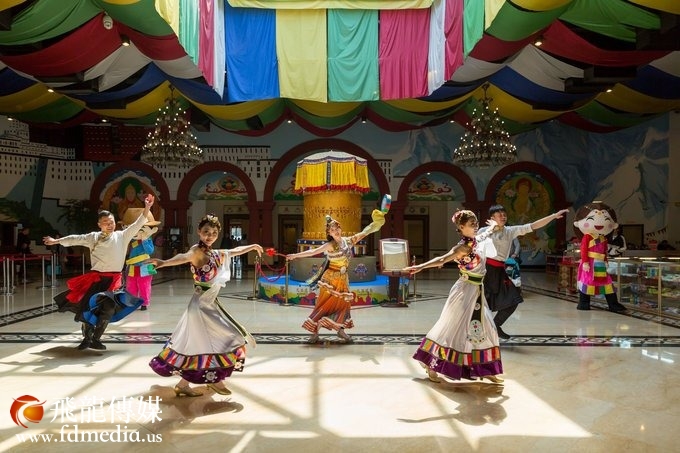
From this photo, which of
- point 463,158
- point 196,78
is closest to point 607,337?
point 463,158

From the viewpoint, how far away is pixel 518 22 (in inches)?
255

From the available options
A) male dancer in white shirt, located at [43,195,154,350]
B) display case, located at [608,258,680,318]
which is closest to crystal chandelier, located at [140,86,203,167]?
male dancer in white shirt, located at [43,195,154,350]

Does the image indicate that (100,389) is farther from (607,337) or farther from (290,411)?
(607,337)

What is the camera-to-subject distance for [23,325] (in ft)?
19.6

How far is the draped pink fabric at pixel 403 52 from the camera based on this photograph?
950 cm

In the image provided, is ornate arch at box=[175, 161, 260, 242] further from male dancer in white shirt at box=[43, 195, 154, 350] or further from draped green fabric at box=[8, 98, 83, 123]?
male dancer in white shirt at box=[43, 195, 154, 350]

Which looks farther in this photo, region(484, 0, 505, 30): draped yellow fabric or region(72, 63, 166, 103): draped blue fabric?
region(72, 63, 166, 103): draped blue fabric

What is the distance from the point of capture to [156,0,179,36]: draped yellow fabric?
19.2ft

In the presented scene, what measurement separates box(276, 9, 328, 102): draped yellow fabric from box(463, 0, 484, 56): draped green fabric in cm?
315

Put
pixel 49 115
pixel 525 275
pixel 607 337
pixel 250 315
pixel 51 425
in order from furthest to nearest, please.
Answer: pixel 525 275 → pixel 49 115 → pixel 250 315 → pixel 607 337 → pixel 51 425

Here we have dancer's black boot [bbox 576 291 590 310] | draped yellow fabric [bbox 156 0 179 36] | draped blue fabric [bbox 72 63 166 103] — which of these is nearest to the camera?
draped yellow fabric [bbox 156 0 179 36]

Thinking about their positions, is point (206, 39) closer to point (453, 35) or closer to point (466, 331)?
point (453, 35)

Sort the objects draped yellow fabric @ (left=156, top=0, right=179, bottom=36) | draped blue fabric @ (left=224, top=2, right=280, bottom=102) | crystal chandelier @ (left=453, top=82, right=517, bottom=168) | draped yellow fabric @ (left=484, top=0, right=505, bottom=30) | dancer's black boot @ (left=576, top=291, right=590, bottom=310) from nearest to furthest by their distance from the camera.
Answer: draped yellow fabric @ (left=156, top=0, right=179, bottom=36) → draped yellow fabric @ (left=484, top=0, right=505, bottom=30) → dancer's black boot @ (left=576, top=291, right=590, bottom=310) → draped blue fabric @ (left=224, top=2, right=280, bottom=102) → crystal chandelier @ (left=453, top=82, right=517, bottom=168)

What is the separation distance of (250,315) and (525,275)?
939 centimetres
